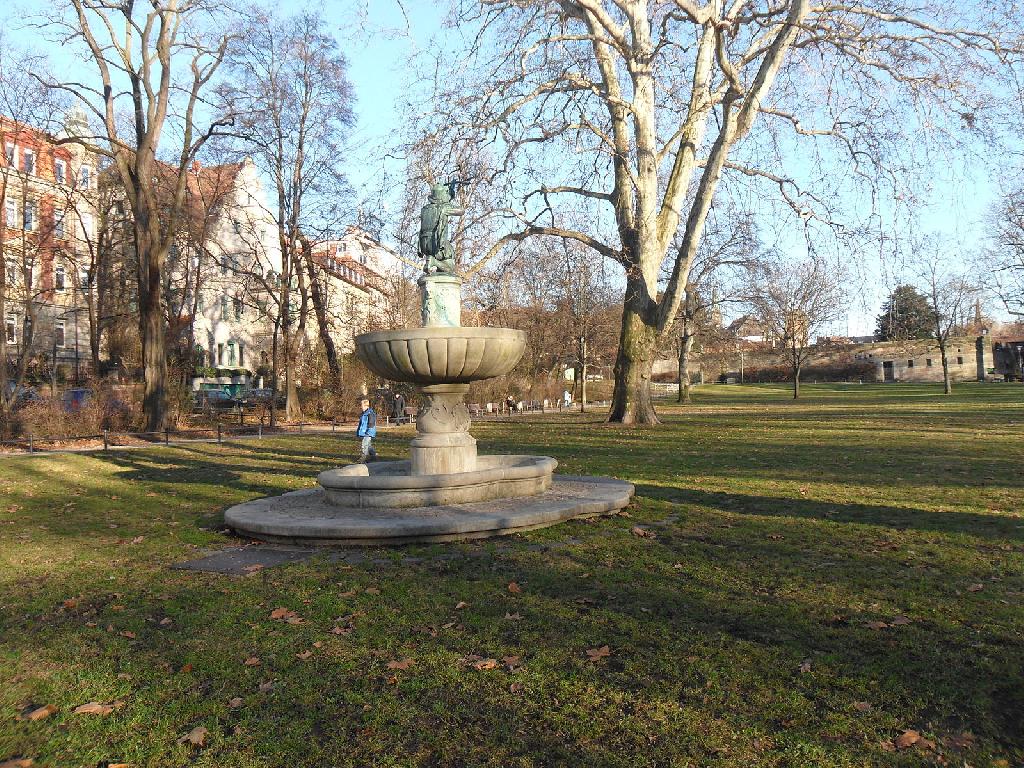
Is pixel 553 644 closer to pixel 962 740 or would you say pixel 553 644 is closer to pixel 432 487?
pixel 962 740

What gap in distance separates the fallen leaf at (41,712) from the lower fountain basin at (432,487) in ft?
14.2

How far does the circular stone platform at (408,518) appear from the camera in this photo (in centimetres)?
681

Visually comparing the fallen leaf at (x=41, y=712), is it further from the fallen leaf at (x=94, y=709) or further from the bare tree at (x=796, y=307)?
the bare tree at (x=796, y=307)

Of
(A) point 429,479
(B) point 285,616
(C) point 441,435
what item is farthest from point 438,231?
(B) point 285,616

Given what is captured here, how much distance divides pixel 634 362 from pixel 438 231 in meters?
12.6

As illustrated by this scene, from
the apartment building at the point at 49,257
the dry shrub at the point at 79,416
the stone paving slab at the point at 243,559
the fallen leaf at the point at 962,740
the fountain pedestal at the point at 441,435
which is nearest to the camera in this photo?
the fallen leaf at the point at 962,740

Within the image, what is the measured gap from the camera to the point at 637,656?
12.7 ft

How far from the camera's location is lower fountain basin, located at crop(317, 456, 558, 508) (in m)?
7.74

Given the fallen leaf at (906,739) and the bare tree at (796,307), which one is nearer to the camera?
the fallen leaf at (906,739)

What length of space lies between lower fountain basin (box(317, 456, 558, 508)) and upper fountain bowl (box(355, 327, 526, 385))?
1239mm

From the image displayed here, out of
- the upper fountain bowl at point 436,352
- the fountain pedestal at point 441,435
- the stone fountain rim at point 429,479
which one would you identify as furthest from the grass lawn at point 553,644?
the upper fountain bowl at point 436,352

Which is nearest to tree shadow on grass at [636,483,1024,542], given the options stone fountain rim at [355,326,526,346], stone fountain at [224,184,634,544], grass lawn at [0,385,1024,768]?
grass lawn at [0,385,1024,768]

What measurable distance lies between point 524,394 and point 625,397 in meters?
19.3

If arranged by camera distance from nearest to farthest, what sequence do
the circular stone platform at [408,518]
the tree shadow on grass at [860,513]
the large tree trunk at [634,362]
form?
the circular stone platform at [408,518] < the tree shadow on grass at [860,513] < the large tree trunk at [634,362]
